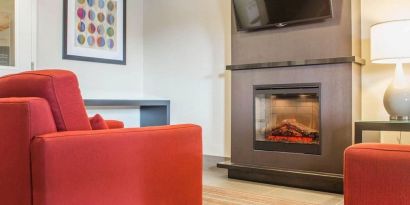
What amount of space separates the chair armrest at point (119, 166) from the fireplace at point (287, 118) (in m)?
1.44

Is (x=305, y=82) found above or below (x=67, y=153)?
above

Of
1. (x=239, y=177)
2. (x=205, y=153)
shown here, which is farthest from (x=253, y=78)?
(x=205, y=153)

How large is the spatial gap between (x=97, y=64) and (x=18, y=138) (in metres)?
3.24

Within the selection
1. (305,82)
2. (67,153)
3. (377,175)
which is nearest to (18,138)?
(67,153)

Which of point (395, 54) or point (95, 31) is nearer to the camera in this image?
point (395, 54)

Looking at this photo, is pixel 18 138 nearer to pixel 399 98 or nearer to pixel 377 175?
pixel 377 175

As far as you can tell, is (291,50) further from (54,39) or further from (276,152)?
(54,39)

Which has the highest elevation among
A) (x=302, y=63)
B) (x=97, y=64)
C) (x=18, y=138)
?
(x=97, y=64)

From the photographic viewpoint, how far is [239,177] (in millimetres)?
3525

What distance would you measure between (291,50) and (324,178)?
3.53 ft

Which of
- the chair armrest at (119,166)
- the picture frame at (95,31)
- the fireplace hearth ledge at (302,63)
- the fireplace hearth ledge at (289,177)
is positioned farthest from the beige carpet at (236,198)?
the picture frame at (95,31)

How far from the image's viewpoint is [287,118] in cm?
338

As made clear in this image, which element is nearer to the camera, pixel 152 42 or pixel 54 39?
pixel 54 39

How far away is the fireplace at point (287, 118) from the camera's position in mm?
3168
